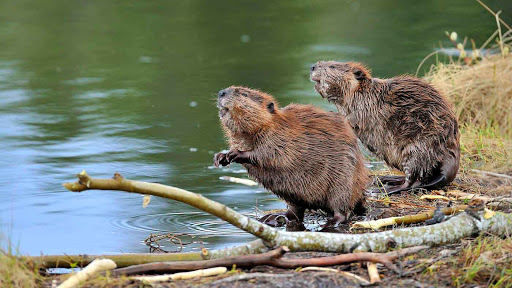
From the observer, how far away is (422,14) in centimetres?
1279

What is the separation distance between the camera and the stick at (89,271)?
2.80 meters

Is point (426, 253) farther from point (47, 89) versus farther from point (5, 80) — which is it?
point (5, 80)

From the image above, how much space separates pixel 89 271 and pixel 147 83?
6.48 meters

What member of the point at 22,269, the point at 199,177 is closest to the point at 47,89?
the point at 199,177

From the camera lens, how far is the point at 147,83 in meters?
9.20

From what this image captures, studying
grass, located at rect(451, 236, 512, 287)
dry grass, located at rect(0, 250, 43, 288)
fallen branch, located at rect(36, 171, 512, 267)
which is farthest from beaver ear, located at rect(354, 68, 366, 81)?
dry grass, located at rect(0, 250, 43, 288)

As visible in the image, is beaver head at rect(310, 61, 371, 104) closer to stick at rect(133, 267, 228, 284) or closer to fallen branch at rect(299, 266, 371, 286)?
fallen branch at rect(299, 266, 371, 286)

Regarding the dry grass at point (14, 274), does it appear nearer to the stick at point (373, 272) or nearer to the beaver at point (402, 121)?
the stick at point (373, 272)

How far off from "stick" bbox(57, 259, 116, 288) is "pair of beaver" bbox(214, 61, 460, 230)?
101 centimetres

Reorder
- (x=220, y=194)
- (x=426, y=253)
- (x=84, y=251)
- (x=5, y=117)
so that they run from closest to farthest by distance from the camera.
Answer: (x=426, y=253) < (x=84, y=251) < (x=220, y=194) < (x=5, y=117)

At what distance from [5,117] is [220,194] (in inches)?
135

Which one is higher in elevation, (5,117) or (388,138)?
(5,117)

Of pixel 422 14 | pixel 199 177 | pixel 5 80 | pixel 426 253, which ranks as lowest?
pixel 426 253

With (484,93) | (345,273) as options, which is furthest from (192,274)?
(484,93)
